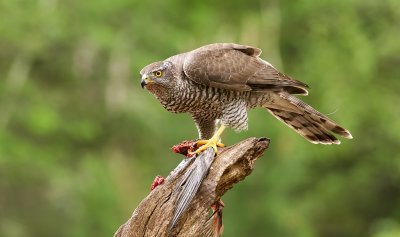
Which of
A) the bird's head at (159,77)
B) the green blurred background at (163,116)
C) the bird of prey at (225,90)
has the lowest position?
the bird of prey at (225,90)

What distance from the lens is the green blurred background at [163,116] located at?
14008mm

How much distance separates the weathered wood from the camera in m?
6.73

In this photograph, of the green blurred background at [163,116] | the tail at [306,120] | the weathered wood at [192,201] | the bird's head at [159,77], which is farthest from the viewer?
the green blurred background at [163,116]

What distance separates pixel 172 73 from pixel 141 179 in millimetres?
8819

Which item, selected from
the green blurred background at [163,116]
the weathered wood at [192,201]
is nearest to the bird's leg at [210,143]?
the weathered wood at [192,201]

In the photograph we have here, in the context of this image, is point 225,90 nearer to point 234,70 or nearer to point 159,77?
point 234,70

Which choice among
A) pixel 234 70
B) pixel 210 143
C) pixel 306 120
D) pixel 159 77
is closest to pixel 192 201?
pixel 210 143

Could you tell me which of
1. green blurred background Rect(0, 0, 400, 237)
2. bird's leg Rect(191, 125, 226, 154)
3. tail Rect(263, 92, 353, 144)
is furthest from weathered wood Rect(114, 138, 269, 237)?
green blurred background Rect(0, 0, 400, 237)

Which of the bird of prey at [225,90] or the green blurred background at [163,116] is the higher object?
the green blurred background at [163,116]

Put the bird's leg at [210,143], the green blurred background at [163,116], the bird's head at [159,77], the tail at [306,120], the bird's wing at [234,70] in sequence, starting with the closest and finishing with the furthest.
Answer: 1. the bird's leg at [210,143]
2. the bird's head at [159,77]
3. the bird's wing at [234,70]
4. the tail at [306,120]
5. the green blurred background at [163,116]

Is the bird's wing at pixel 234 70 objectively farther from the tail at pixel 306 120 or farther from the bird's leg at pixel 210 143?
the bird's leg at pixel 210 143

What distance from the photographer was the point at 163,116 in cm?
1561

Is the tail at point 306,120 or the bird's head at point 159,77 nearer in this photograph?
the bird's head at point 159,77

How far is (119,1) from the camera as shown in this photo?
19.6m
